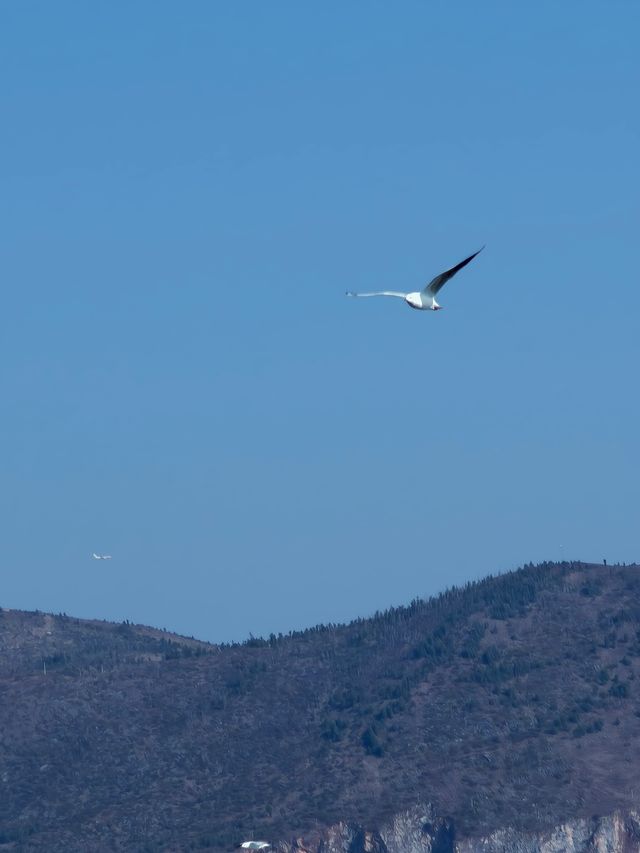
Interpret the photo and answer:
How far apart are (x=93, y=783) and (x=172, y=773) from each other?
17.4 feet

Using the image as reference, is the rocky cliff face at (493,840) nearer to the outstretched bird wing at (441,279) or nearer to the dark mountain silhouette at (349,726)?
the dark mountain silhouette at (349,726)

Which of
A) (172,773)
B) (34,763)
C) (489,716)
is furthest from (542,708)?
(34,763)

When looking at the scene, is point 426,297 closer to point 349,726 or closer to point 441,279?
point 441,279

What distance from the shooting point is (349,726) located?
14288 centimetres

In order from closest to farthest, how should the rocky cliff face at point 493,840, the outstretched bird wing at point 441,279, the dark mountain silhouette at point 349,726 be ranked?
1. the outstretched bird wing at point 441,279
2. the rocky cliff face at point 493,840
3. the dark mountain silhouette at point 349,726

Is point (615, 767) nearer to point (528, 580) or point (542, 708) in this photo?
point (542, 708)

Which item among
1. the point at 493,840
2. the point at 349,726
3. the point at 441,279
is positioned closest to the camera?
the point at 441,279

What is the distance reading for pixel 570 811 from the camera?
12569 centimetres

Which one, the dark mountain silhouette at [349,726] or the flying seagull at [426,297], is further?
the dark mountain silhouette at [349,726]

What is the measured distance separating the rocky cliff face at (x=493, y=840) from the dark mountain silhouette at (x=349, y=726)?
3.11 feet

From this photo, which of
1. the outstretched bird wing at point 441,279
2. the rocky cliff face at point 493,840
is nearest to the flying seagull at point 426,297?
the outstretched bird wing at point 441,279

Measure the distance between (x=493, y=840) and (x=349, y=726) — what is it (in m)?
21.6

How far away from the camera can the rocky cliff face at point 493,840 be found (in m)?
123

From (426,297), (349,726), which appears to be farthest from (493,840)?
(426,297)
